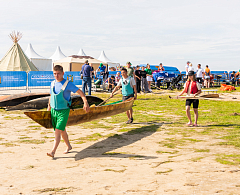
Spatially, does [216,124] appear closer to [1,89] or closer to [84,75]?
[84,75]

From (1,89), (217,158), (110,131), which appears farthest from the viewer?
(1,89)

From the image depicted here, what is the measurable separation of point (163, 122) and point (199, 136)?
219 cm

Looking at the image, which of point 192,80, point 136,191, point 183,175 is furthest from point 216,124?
point 136,191

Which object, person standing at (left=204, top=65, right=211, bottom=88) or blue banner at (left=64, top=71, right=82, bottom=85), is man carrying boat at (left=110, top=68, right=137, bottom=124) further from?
person standing at (left=204, top=65, right=211, bottom=88)

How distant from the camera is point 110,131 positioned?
26.4 ft

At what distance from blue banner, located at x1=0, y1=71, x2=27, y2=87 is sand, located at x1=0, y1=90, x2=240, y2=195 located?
1300cm

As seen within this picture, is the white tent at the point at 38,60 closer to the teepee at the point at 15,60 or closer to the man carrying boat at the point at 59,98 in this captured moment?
the teepee at the point at 15,60

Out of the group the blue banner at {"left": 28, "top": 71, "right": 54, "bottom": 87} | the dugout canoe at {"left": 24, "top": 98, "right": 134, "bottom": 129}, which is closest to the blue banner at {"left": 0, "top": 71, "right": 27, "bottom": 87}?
the blue banner at {"left": 28, "top": 71, "right": 54, "bottom": 87}

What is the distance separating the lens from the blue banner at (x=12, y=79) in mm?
19133

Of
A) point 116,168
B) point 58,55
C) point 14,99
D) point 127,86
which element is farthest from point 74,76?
point 58,55

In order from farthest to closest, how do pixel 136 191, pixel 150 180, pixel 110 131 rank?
pixel 110 131 < pixel 150 180 < pixel 136 191

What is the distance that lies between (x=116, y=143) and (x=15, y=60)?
95.3 feet

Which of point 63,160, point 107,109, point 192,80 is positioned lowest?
point 63,160

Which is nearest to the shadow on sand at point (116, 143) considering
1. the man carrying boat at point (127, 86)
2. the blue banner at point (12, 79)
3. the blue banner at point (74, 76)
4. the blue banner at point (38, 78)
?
the man carrying boat at point (127, 86)
